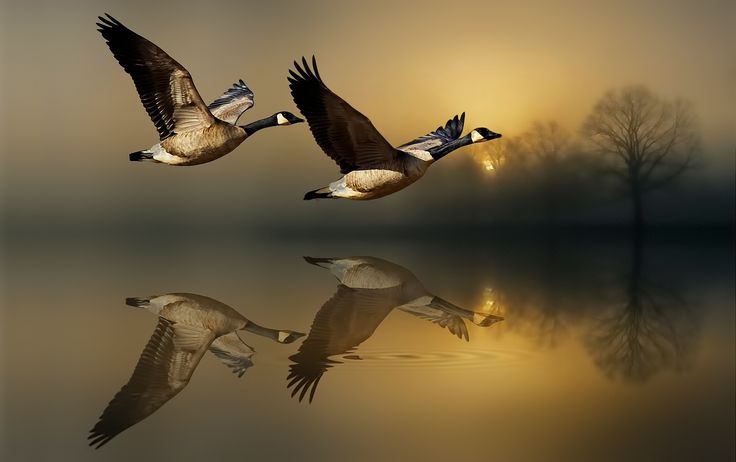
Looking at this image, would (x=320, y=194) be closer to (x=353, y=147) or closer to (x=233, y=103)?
(x=353, y=147)

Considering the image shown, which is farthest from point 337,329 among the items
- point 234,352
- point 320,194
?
point 320,194

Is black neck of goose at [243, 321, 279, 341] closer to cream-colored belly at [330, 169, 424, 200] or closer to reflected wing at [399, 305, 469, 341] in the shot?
reflected wing at [399, 305, 469, 341]

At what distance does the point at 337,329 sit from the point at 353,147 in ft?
9.76

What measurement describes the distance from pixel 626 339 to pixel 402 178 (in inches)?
140

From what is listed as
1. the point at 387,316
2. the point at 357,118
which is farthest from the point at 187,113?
the point at 387,316

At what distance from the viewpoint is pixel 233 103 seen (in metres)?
12.9

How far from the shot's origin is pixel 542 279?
14102 mm

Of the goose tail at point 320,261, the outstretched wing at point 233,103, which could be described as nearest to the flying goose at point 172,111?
the outstretched wing at point 233,103

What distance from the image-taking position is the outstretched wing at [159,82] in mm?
9750

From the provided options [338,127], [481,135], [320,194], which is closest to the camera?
[338,127]

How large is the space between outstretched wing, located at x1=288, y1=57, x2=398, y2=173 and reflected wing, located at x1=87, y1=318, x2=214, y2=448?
2867mm

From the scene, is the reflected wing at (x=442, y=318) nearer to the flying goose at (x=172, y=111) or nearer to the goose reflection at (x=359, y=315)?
the goose reflection at (x=359, y=315)

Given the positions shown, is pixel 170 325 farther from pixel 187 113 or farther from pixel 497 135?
pixel 497 135

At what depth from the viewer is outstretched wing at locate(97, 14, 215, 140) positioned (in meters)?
9.75
